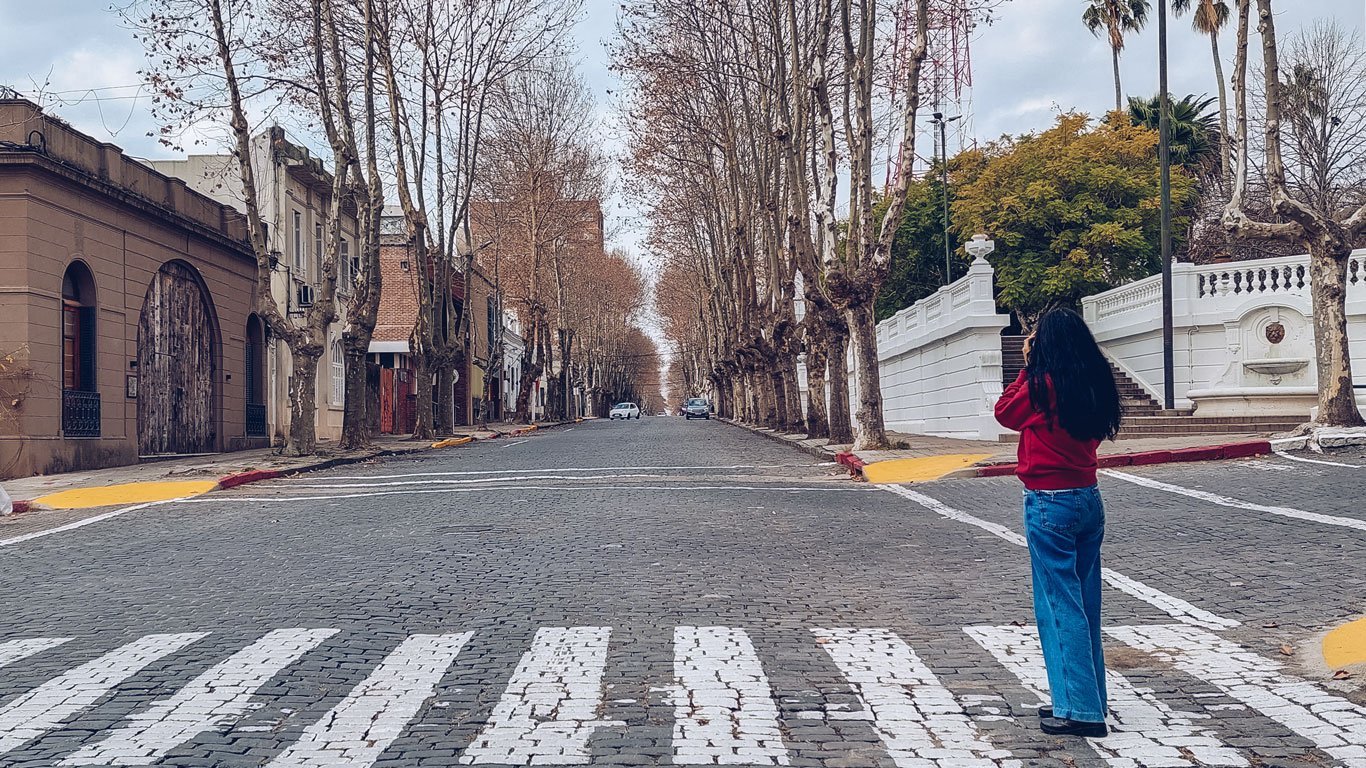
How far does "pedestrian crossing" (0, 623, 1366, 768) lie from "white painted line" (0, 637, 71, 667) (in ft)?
0.07

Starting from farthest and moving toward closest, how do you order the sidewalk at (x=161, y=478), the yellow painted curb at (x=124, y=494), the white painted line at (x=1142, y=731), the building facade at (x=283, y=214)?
the building facade at (x=283, y=214)
the sidewalk at (x=161, y=478)
the yellow painted curb at (x=124, y=494)
the white painted line at (x=1142, y=731)

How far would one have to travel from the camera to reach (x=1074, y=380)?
4656 mm

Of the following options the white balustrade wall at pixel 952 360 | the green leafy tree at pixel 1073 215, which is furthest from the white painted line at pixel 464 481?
the green leafy tree at pixel 1073 215

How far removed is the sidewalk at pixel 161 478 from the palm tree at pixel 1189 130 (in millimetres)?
30252

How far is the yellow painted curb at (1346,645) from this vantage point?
5.59 m

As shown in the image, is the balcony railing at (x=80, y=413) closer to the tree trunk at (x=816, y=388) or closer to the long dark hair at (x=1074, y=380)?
the tree trunk at (x=816, y=388)

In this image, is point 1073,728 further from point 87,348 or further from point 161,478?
point 87,348

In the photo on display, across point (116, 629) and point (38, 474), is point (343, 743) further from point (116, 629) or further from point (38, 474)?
point (38, 474)

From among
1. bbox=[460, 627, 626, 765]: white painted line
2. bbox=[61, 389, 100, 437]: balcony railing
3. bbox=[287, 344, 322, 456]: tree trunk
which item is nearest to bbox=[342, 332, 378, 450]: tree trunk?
bbox=[287, 344, 322, 456]: tree trunk

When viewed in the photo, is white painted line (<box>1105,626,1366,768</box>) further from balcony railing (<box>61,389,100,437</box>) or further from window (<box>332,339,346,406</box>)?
window (<box>332,339,346,406</box>)

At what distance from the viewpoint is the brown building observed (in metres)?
18.7

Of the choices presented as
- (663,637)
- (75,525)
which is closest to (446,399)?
(75,525)

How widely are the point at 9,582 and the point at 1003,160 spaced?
36427mm

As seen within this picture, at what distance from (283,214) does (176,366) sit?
6.98 meters
